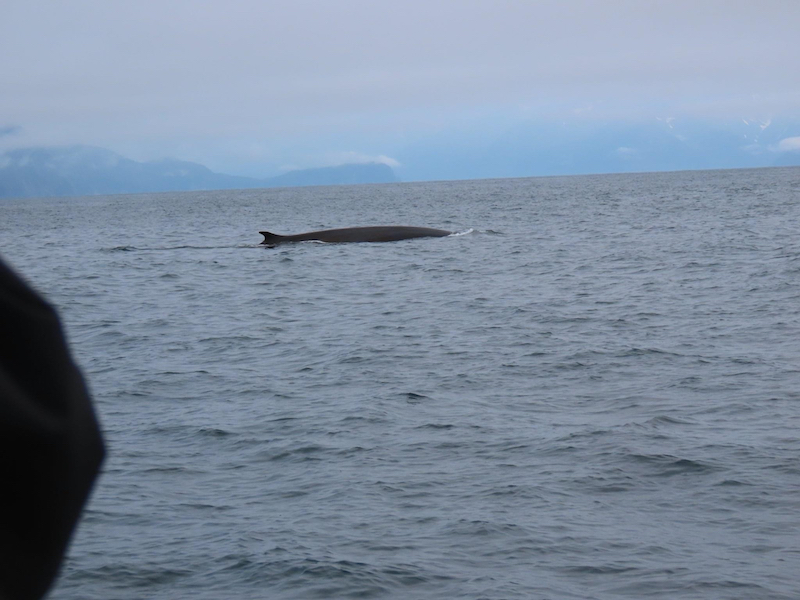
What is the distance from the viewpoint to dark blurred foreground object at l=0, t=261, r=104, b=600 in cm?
111

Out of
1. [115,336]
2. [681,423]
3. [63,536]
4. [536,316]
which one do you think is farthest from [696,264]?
[63,536]

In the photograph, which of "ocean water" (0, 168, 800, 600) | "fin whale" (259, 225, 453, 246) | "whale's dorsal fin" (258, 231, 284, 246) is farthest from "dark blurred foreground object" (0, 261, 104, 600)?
"fin whale" (259, 225, 453, 246)

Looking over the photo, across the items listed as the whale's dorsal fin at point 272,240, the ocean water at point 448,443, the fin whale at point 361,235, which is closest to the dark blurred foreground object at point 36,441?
the ocean water at point 448,443

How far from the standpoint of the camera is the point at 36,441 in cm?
112

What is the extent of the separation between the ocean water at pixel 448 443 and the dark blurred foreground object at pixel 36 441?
5.79 metres

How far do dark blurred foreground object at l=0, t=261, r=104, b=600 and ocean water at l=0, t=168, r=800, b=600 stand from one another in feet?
19.0

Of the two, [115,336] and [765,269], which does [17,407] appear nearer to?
[115,336]

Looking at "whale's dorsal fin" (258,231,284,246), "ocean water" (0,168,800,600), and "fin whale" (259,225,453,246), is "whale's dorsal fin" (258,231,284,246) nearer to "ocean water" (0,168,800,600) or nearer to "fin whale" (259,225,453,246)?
"fin whale" (259,225,453,246)

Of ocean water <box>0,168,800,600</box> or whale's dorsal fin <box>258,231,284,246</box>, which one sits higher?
whale's dorsal fin <box>258,231,284,246</box>

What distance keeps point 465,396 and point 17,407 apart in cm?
1124

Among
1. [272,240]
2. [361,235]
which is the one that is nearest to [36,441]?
[361,235]

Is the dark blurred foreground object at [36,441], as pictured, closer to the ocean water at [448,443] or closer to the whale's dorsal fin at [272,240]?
the ocean water at [448,443]

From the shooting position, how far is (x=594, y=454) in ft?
31.6

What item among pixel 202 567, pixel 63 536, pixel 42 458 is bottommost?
pixel 202 567
